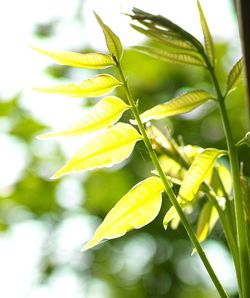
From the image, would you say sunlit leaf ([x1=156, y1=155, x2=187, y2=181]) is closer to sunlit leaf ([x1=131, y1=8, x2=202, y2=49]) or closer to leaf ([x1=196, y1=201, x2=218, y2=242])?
leaf ([x1=196, y1=201, x2=218, y2=242])

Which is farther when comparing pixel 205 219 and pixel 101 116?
pixel 205 219

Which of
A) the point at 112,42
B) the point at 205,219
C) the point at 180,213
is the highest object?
the point at 112,42

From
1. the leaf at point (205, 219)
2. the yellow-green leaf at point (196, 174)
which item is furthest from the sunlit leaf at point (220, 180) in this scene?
the yellow-green leaf at point (196, 174)

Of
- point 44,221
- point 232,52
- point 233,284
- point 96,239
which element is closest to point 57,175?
point 96,239

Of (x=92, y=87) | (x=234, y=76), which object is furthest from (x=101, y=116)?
(x=234, y=76)

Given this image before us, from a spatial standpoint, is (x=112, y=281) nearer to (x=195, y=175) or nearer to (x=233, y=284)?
(x=233, y=284)

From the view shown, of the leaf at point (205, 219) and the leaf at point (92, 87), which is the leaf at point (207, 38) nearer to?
the leaf at point (92, 87)

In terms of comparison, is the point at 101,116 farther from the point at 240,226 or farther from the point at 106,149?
the point at 240,226
